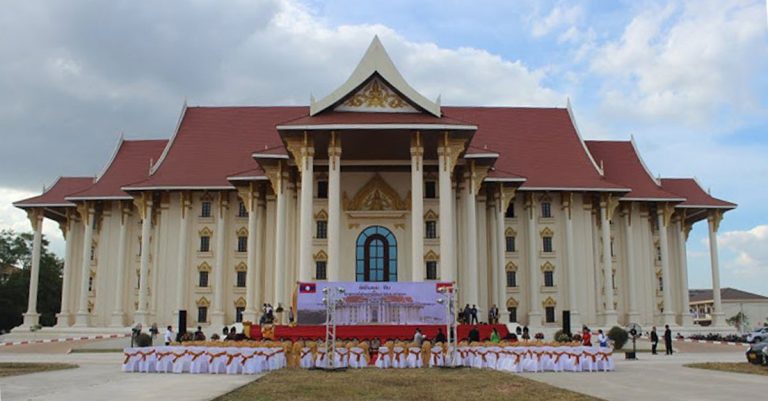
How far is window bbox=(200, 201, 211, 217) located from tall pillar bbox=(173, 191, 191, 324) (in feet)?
2.45

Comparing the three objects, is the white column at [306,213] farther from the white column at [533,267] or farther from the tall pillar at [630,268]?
the tall pillar at [630,268]

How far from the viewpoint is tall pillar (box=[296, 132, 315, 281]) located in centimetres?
2836

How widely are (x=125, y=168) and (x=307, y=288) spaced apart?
20.4 m

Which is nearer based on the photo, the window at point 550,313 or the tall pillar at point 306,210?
the tall pillar at point 306,210

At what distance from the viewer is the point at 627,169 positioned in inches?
1645

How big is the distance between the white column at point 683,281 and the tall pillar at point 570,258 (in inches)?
266

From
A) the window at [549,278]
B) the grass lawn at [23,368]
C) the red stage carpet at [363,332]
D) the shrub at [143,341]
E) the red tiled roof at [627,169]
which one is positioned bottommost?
the grass lawn at [23,368]

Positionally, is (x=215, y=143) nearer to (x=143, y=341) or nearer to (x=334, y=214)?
(x=143, y=341)

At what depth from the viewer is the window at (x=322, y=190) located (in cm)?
3531

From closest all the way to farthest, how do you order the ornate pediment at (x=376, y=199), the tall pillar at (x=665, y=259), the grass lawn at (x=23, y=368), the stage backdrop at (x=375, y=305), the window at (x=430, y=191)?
1. the grass lawn at (x=23, y=368)
2. the stage backdrop at (x=375, y=305)
3. the ornate pediment at (x=376, y=199)
4. the window at (x=430, y=191)
5. the tall pillar at (x=665, y=259)

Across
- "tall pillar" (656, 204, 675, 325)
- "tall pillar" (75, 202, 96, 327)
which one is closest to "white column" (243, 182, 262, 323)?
"tall pillar" (75, 202, 96, 327)

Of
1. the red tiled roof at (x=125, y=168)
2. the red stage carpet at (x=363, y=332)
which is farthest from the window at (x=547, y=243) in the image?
the red tiled roof at (x=125, y=168)

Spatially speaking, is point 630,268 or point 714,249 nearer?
point 630,268

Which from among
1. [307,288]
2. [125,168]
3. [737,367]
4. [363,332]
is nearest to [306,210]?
[307,288]
